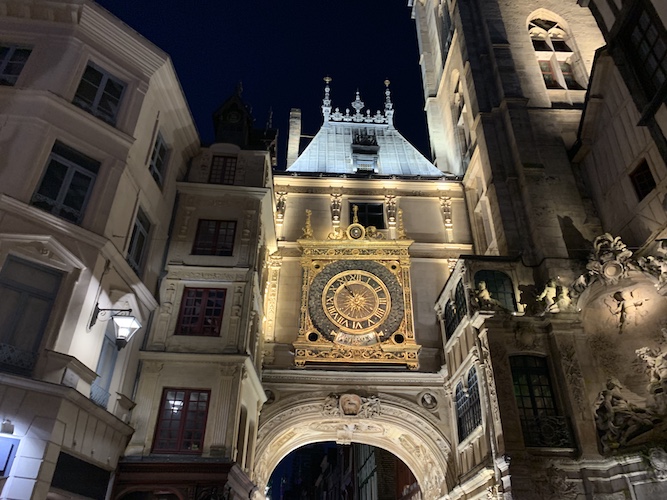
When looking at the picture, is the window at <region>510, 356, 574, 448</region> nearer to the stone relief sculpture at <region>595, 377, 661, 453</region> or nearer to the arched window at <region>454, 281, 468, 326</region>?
the stone relief sculpture at <region>595, 377, 661, 453</region>

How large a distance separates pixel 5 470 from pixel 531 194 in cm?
2136

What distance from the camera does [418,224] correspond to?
2759 cm

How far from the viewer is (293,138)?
3522 cm

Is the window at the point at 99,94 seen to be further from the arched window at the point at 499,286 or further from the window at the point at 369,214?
the arched window at the point at 499,286

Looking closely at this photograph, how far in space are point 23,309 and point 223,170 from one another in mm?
11439

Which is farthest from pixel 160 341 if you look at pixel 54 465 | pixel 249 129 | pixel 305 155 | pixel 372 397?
pixel 305 155

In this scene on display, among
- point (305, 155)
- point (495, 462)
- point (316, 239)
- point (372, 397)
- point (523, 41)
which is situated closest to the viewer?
point (495, 462)

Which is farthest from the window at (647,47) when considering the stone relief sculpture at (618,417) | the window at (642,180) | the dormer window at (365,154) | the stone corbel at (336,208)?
the dormer window at (365,154)

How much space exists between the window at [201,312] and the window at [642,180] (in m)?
16.6

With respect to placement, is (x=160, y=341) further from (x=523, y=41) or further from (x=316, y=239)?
(x=523, y=41)

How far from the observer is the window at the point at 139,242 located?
16906 mm

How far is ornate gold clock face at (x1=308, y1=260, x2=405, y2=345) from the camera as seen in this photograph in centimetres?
2397

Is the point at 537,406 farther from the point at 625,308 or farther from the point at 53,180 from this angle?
the point at 53,180

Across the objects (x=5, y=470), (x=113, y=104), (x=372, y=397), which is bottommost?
(x=5, y=470)
